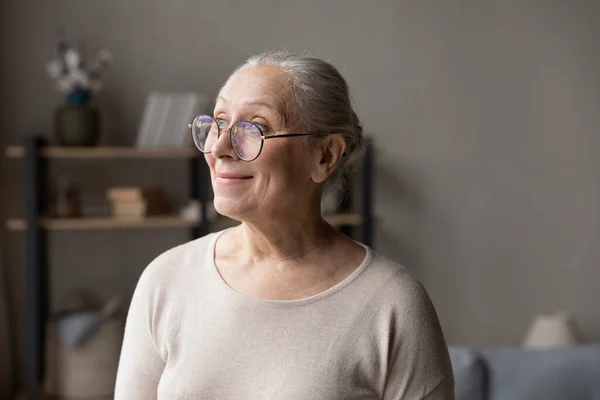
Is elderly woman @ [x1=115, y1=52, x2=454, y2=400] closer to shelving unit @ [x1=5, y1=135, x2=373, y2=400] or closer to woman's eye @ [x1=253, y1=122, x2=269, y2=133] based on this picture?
woman's eye @ [x1=253, y1=122, x2=269, y2=133]

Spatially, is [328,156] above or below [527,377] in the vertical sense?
above

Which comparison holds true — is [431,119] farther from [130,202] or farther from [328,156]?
[328,156]

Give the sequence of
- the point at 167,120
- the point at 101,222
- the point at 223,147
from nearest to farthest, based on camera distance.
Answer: the point at 223,147
the point at 101,222
the point at 167,120

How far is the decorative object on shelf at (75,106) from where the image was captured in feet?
11.1

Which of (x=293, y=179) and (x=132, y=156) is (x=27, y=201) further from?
(x=293, y=179)

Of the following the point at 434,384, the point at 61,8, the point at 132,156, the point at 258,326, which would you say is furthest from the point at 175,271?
the point at 61,8

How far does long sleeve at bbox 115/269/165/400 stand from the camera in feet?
4.10

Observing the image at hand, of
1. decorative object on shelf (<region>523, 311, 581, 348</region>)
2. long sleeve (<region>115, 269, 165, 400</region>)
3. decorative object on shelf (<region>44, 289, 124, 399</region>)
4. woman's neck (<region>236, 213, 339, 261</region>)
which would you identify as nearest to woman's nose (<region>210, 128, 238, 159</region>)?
woman's neck (<region>236, 213, 339, 261</region>)

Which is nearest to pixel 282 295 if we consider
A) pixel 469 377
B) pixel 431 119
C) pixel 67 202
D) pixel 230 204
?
pixel 230 204

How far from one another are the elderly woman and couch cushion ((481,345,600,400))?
141 cm

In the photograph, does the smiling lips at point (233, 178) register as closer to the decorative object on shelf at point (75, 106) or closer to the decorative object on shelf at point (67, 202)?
the decorative object on shelf at point (75, 106)

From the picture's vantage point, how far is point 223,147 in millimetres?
1158

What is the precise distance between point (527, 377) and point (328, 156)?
1597mm

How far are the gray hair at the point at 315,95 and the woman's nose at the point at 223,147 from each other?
0.09 meters
